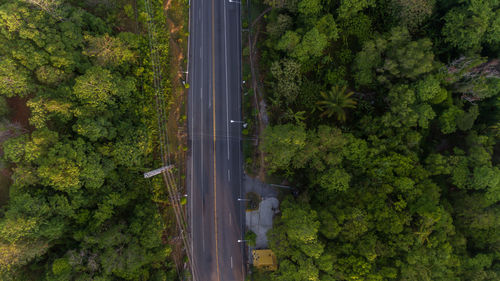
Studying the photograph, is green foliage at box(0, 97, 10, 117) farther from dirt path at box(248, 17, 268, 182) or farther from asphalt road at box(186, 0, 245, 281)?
dirt path at box(248, 17, 268, 182)

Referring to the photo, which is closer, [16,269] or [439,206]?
[16,269]

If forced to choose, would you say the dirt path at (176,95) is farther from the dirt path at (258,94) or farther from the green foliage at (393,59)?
the green foliage at (393,59)

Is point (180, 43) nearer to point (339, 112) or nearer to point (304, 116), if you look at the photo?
point (304, 116)

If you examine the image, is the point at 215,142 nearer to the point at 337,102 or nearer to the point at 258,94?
the point at 258,94

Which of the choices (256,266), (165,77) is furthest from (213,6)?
(256,266)

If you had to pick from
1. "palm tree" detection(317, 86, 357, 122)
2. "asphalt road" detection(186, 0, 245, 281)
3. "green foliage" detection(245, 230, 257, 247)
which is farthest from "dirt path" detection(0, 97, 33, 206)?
"palm tree" detection(317, 86, 357, 122)

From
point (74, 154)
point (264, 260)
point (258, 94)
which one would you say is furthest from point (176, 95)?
point (264, 260)
